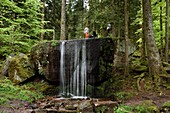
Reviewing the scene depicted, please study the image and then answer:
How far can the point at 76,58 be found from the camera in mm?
12031

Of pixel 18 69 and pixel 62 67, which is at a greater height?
pixel 62 67

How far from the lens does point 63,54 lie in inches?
485

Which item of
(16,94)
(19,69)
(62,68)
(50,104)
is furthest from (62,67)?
(50,104)

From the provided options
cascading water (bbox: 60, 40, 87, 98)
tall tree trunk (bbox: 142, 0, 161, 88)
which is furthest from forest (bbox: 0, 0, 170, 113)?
cascading water (bbox: 60, 40, 87, 98)

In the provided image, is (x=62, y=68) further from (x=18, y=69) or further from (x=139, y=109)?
(x=139, y=109)

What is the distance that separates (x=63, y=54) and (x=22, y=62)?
2.74m

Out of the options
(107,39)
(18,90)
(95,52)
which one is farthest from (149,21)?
(18,90)

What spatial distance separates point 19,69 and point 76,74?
11.9 ft

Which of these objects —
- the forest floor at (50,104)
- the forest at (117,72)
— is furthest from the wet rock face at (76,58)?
the forest floor at (50,104)

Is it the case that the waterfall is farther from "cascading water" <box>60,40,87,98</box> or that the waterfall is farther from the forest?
the forest

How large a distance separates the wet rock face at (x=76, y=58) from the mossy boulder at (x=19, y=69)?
1.43ft

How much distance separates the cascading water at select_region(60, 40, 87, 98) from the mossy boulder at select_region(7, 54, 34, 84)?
84.2 inches

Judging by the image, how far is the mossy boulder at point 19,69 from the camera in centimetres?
1229

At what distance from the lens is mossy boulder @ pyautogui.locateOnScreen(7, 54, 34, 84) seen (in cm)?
1229
